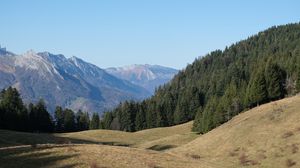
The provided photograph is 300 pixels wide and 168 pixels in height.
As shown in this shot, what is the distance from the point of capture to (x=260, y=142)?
6669 centimetres

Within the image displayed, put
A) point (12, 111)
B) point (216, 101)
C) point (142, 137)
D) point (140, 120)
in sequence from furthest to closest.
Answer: point (140, 120) < point (12, 111) < point (142, 137) < point (216, 101)

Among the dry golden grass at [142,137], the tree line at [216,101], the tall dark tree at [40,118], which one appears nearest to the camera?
the dry golden grass at [142,137]

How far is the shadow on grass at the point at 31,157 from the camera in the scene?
31016 mm

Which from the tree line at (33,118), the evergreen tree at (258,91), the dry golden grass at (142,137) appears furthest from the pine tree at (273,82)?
the tree line at (33,118)

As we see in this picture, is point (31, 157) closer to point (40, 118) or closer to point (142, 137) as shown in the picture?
point (142, 137)

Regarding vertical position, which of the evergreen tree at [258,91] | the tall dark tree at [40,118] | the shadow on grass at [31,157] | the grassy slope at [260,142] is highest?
the evergreen tree at [258,91]

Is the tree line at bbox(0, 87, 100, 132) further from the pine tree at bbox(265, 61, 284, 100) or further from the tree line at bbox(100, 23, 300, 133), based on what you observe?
the pine tree at bbox(265, 61, 284, 100)

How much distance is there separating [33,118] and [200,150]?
75.8 meters

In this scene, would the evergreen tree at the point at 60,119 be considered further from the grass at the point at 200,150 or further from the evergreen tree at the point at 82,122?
the grass at the point at 200,150

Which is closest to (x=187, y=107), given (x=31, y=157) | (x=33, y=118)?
(x=33, y=118)

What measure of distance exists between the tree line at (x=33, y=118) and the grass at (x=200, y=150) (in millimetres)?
26886

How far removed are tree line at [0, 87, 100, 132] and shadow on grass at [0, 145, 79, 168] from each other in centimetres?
8956

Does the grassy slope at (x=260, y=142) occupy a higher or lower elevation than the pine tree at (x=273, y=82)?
lower

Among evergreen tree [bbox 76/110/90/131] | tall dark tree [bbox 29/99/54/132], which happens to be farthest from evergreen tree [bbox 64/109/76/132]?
tall dark tree [bbox 29/99/54/132]
